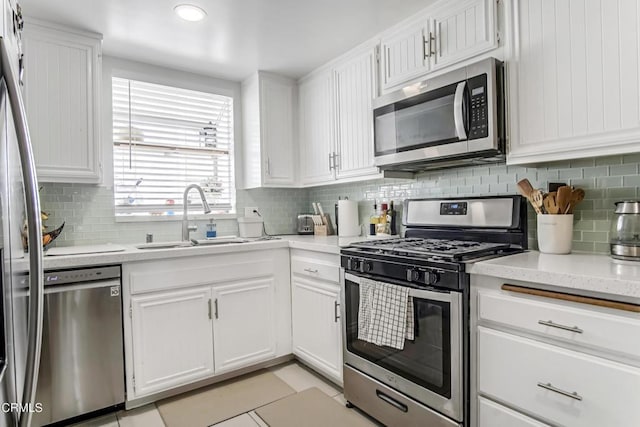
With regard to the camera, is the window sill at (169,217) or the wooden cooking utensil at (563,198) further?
the window sill at (169,217)

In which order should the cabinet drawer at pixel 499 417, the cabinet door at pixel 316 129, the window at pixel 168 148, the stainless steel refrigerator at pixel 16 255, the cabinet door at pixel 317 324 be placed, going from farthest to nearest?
the cabinet door at pixel 316 129 → the window at pixel 168 148 → the cabinet door at pixel 317 324 → the cabinet drawer at pixel 499 417 → the stainless steel refrigerator at pixel 16 255

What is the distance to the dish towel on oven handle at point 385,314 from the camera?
1.76 meters

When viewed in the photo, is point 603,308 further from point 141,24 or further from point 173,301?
point 141,24

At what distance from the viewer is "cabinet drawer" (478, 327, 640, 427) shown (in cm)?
117

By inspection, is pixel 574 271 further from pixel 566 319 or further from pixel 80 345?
pixel 80 345

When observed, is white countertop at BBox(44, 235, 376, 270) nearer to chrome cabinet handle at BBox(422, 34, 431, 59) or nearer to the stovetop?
the stovetop

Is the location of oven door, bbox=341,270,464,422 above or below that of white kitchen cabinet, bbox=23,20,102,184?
below

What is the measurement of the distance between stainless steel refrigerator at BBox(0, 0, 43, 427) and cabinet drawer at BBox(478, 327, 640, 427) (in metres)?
1.53

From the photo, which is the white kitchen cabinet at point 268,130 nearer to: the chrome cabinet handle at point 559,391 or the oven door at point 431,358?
the oven door at point 431,358

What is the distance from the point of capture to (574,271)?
1.30 meters

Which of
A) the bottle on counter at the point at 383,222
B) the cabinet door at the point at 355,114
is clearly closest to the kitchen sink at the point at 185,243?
the cabinet door at the point at 355,114

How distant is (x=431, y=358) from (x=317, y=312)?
0.94 meters

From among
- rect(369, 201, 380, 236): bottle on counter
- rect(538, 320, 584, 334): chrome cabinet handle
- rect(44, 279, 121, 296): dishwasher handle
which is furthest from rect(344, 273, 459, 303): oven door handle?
rect(44, 279, 121, 296): dishwasher handle

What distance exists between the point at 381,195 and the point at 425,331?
1.33 metres
